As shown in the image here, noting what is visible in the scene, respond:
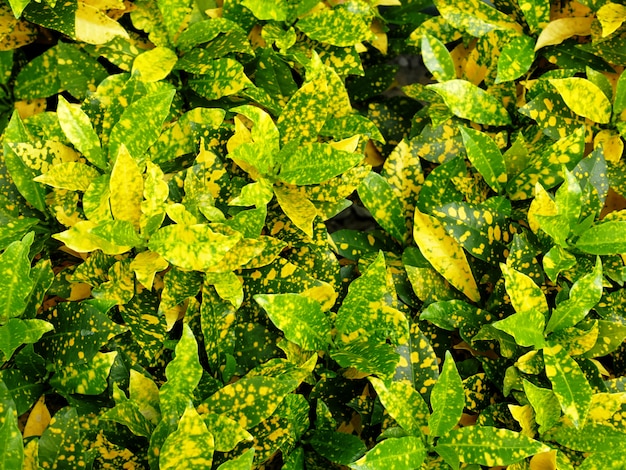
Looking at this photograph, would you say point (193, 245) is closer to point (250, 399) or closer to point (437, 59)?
point (250, 399)

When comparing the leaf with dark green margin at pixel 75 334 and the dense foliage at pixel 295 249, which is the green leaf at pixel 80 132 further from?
the leaf with dark green margin at pixel 75 334

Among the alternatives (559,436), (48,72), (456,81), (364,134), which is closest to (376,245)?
(364,134)

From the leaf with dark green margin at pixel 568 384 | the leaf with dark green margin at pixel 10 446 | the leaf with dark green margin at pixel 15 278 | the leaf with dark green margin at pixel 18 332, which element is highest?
the leaf with dark green margin at pixel 15 278

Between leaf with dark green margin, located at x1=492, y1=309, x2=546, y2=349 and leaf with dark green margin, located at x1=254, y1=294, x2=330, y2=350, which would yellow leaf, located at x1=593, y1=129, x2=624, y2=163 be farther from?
leaf with dark green margin, located at x1=254, y1=294, x2=330, y2=350

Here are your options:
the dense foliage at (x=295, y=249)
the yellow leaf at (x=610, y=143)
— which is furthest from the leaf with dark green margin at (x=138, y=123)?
the yellow leaf at (x=610, y=143)

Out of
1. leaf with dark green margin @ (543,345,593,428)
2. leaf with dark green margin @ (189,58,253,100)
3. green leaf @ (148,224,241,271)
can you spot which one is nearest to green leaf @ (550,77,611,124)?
leaf with dark green margin @ (543,345,593,428)

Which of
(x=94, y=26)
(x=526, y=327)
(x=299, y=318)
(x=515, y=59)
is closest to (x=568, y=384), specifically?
(x=526, y=327)
